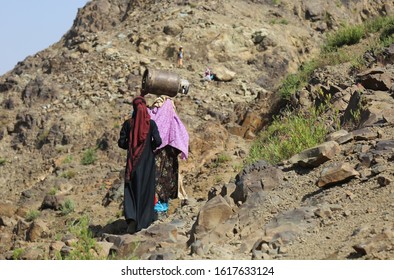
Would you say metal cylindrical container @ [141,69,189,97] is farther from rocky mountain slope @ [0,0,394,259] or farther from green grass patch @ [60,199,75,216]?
green grass patch @ [60,199,75,216]

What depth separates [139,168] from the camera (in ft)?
22.8

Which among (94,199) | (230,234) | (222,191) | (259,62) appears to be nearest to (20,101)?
(259,62)

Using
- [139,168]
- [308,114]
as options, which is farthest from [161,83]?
[308,114]

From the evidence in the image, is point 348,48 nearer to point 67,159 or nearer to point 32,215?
point 67,159

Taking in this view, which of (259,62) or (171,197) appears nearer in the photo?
(171,197)

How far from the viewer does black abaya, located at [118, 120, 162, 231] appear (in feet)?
22.7

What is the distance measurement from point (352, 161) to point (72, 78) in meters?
13.0

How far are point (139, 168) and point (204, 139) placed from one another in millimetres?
4727

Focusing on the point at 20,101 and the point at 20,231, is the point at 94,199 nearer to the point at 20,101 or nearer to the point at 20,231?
the point at 20,231

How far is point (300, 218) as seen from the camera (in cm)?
495

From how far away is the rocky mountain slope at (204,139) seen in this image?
4.98m

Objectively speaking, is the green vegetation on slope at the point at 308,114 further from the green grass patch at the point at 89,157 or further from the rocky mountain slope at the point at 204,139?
the green grass patch at the point at 89,157

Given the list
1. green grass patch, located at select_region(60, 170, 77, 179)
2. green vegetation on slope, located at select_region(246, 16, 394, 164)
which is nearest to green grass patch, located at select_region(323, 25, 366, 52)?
green vegetation on slope, located at select_region(246, 16, 394, 164)

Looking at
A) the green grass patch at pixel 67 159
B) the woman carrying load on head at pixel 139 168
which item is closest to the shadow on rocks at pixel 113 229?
the woman carrying load on head at pixel 139 168
